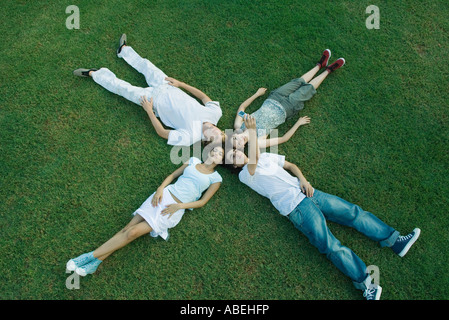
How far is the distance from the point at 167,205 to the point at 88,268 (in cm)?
129

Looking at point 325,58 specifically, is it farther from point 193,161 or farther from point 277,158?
point 193,161

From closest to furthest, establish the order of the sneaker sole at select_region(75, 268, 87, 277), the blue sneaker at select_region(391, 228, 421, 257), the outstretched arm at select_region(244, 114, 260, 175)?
the outstretched arm at select_region(244, 114, 260, 175), the sneaker sole at select_region(75, 268, 87, 277), the blue sneaker at select_region(391, 228, 421, 257)

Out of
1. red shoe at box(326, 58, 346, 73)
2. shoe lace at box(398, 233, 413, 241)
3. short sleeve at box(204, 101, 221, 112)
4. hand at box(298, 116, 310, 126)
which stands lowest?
shoe lace at box(398, 233, 413, 241)

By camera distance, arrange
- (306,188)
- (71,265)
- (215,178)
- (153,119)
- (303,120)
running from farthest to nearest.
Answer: (303,120), (153,119), (215,178), (306,188), (71,265)

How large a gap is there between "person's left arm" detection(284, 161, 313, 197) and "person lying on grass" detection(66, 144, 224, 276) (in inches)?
39.6

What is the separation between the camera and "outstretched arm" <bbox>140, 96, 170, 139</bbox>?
180 inches

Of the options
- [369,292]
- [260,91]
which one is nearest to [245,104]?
[260,91]

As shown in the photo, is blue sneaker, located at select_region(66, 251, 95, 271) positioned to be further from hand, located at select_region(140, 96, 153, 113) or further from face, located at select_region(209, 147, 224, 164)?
hand, located at select_region(140, 96, 153, 113)

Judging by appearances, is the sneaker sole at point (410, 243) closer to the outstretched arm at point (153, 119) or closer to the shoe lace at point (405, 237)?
the shoe lace at point (405, 237)

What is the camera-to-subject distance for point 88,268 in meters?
3.94

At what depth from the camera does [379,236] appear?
13.3 feet

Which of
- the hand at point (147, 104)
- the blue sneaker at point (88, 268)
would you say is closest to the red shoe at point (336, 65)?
the hand at point (147, 104)

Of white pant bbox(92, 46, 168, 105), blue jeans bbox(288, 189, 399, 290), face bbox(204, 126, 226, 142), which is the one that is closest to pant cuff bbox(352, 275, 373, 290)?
blue jeans bbox(288, 189, 399, 290)
